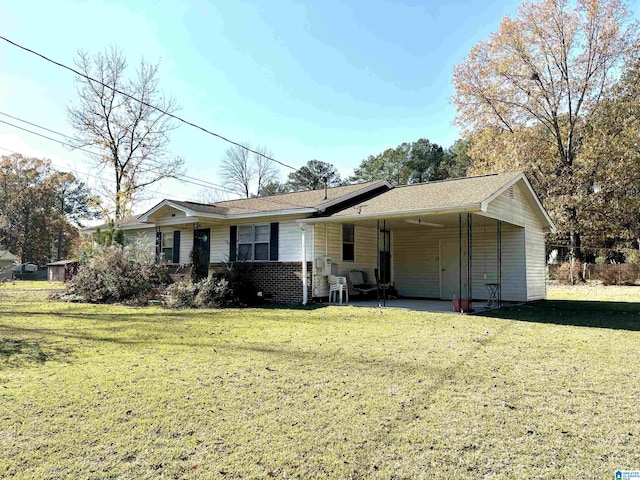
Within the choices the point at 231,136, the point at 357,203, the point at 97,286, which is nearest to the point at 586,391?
the point at 357,203

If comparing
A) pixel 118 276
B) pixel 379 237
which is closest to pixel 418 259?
pixel 379 237

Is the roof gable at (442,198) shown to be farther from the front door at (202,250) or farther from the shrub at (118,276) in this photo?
the shrub at (118,276)

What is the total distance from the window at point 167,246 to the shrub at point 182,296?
14.7 ft

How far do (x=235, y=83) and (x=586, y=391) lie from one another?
13902mm

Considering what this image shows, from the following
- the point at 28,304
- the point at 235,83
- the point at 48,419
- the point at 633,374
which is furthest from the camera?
the point at 235,83

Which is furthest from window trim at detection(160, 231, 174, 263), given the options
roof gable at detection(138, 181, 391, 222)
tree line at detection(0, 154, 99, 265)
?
tree line at detection(0, 154, 99, 265)

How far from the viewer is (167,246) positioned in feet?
56.6

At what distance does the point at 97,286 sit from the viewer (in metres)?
14.0

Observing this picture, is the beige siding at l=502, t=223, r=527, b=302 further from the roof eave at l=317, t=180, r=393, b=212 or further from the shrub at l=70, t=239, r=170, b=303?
the shrub at l=70, t=239, r=170, b=303

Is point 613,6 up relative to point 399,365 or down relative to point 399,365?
up

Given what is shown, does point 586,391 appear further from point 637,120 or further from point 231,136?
point 637,120

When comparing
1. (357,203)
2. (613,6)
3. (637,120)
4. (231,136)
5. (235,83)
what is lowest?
(357,203)

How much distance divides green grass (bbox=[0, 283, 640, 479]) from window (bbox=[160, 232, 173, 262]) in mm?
9370

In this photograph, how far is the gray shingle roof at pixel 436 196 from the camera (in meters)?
10.4
